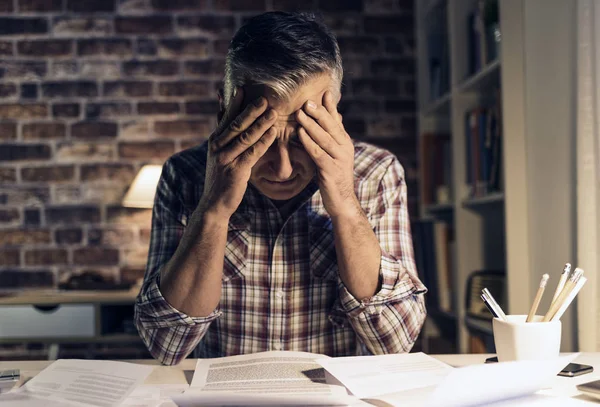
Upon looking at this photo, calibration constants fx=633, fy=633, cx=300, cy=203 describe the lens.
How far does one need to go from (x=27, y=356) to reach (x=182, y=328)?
2.11 metres

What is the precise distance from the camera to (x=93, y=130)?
289cm

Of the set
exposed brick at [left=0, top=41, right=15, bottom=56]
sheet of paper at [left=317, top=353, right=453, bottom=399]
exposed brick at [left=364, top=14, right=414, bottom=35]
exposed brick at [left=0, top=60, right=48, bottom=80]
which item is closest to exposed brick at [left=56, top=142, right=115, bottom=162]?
exposed brick at [left=0, top=60, right=48, bottom=80]

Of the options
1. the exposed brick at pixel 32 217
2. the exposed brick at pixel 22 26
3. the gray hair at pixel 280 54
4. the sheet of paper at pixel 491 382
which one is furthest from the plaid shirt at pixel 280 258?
the exposed brick at pixel 22 26

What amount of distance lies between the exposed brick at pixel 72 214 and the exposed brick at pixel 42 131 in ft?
1.07

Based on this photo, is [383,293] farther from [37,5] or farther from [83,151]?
[37,5]

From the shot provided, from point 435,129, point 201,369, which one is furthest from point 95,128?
point 201,369

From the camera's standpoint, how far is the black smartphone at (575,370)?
90 cm

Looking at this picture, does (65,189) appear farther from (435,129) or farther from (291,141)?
(291,141)

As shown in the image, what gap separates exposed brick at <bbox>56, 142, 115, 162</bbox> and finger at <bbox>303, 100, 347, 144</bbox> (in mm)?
2001

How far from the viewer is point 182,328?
3.73ft

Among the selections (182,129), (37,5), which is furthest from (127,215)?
(37,5)

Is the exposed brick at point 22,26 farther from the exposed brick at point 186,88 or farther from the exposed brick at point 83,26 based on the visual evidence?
the exposed brick at point 186,88

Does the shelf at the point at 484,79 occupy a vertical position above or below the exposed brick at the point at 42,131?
above

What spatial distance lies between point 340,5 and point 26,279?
1902 millimetres
